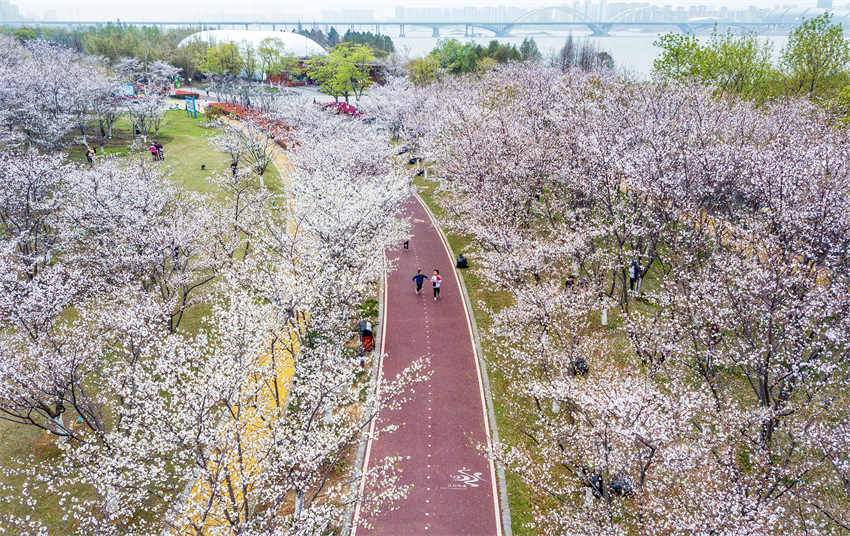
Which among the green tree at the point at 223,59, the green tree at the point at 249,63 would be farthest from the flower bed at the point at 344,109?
the green tree at the point at 223,59

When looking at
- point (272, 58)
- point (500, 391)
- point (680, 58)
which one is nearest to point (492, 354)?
point (500, 391)

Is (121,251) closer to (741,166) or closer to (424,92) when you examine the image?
(741,166)

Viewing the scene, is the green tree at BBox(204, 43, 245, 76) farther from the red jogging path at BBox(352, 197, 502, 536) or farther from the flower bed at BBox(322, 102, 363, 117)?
the red jogging path at BBox(352, 197, 502, 536)

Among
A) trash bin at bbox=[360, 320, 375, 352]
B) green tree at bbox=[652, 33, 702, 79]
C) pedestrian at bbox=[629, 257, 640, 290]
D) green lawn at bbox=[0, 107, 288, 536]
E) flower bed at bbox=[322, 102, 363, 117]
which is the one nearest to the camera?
green lawn at bbox=[0, 107, 288, 536]

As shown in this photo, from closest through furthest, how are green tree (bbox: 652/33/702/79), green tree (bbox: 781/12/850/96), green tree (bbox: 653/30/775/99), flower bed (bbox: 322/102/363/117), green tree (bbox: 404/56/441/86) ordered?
green tree (bbox: 781/12/850/96) → green tree (bbox: 653/30/775/99) → green tree (bbox: 652/33/702/79) → flower bed (bbox: 322/102/363/117) → green tree (bbox: 404/56/441/86)

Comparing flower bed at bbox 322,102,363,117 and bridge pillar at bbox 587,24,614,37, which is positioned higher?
bridge pillar at bbox 587,24,614,37

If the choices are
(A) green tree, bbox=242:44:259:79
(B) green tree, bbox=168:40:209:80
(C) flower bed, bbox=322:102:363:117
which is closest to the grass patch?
(C) flower bed, bbox=322:102:363:117

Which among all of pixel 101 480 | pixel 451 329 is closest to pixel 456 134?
pixel 451 329
